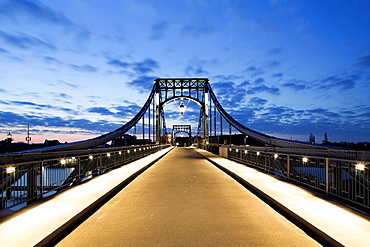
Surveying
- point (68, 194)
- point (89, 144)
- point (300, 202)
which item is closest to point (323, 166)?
point (300, 202)

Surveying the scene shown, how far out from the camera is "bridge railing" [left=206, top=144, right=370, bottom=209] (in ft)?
21.9

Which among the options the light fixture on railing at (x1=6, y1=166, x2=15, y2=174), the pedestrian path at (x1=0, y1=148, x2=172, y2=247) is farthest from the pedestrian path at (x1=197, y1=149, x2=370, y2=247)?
the light fixture on railing at (x1=6, y1=166, x2=15, y2=174)

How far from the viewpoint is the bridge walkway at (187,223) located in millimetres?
4465

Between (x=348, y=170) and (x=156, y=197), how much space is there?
4.90 meters

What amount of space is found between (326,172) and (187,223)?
178 inches

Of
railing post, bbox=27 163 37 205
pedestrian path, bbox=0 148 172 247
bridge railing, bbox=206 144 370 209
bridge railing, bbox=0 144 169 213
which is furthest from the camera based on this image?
railing post, bbox=27 163 37 205

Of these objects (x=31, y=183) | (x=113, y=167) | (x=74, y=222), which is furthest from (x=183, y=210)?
(x=113, y=167)

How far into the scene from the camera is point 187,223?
5.39 meters

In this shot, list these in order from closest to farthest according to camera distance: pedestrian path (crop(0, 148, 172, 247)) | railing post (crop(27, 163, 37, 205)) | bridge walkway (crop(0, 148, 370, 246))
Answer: pedestrian path (crop(0, 148, 172, 247))
bridge walkway (crop(0, 148, 370, 246))
railing post (crop(27, 163, 37, 205))

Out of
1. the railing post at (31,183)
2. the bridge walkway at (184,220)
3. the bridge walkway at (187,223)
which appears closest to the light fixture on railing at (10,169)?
the railing post at (31,183)

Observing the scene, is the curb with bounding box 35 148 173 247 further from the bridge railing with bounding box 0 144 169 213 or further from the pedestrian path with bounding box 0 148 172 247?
the bridge railing with bounding box 0 144 169 213

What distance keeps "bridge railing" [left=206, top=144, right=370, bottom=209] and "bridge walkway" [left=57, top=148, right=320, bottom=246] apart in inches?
77.3

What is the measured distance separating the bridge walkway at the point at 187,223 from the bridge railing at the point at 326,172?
196 cm

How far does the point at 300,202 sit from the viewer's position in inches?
266
